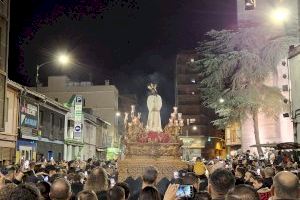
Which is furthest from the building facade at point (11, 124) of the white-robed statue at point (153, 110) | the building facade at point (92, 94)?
the building facade at point (92, 94)

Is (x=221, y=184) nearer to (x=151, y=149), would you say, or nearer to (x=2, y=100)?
(x=151, y=149)

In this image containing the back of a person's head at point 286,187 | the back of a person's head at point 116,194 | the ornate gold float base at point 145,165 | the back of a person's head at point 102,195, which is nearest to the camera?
the back of a person's head at point 286,187

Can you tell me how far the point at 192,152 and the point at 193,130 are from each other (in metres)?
4.86

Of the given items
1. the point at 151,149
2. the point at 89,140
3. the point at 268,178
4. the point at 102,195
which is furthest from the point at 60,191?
the point at 89,140

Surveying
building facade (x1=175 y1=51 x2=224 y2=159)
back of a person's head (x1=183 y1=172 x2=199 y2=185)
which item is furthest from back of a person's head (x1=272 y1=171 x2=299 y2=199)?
building facade (x1=175 y1=51 x2=224 y2=159)

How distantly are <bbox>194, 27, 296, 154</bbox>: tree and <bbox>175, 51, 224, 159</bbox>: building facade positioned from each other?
55326 mm

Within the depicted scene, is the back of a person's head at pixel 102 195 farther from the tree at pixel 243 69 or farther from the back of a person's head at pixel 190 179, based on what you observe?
the tree at pixel 243 69

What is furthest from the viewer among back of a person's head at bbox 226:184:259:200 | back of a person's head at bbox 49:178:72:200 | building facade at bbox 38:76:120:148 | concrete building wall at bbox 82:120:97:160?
building facade at bbox 38:76:120:148

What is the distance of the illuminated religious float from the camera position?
762 inches

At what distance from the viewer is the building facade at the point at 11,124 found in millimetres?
28016

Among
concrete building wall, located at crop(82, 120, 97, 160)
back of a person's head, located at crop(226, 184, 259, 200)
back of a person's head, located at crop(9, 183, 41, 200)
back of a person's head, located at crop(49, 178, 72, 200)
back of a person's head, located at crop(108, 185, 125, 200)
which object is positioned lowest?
back of a person's head, located at crop(108, 185, 125, 200)

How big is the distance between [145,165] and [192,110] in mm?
80788

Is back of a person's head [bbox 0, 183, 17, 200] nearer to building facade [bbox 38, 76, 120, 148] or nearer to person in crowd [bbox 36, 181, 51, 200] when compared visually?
person in crowd [bbox 36, 181, 51, 200]

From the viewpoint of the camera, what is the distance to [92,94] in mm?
71000
